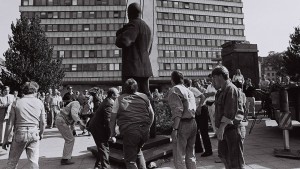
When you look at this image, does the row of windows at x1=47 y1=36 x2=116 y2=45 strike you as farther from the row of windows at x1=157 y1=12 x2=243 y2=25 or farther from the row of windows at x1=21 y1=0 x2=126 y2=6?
the row of windows at x1=157 y1=12 x2=243 y2=25

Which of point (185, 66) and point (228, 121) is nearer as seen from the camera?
point (228, 121)

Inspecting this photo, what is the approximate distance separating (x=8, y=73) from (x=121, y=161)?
27013mm

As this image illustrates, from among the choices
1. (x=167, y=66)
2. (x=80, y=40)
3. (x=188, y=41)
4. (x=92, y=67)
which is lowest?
(x=92, y=67)

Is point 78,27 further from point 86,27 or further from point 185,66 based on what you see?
point 185,66

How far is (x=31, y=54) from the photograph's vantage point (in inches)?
1179

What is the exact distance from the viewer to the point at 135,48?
6.54 meters

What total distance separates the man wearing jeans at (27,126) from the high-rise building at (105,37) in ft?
155

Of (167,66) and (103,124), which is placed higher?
(167,66)

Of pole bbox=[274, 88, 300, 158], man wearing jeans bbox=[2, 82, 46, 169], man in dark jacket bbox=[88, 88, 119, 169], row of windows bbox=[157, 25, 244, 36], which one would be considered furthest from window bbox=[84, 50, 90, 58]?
man wearing jeans bbox=[2, 82, 46, 169]

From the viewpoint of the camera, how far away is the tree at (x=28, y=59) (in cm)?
2886

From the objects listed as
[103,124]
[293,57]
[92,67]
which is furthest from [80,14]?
[103,124]

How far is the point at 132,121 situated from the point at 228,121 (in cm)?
138

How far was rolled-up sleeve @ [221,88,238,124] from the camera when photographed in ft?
12.5

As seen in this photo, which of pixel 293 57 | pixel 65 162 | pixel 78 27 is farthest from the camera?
pixel 78 27
